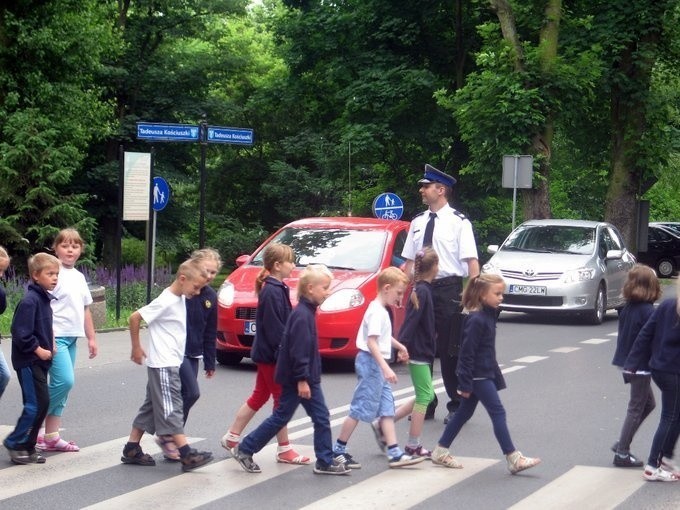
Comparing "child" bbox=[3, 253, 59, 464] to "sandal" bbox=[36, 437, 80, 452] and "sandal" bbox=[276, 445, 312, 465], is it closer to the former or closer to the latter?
"sandal" bbox=[36, 437, 80, 452]

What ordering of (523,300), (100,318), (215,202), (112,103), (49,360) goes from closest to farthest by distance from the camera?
(49,360), (100,318), (523,300), (112,103), (215,202)

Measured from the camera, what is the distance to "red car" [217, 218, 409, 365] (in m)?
13.0

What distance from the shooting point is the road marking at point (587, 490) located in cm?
693

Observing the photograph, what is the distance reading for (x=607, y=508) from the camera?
682 centimetres

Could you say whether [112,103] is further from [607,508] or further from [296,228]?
[607,508]

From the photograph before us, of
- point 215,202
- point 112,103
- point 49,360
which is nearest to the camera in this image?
point 49,360

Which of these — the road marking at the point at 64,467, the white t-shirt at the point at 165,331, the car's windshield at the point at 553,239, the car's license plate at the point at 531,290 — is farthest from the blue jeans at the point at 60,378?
the car's windshield at the point at 553,239

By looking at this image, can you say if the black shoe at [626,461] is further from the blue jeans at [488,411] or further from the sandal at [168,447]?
the sandal at [168,447]

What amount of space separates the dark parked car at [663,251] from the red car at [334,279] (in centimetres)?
2991

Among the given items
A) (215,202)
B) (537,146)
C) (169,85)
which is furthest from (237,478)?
(215,202)

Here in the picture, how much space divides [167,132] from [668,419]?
12.5 m

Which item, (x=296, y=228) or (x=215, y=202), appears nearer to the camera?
(x=296, y=228)

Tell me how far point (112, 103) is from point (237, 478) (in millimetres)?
32170

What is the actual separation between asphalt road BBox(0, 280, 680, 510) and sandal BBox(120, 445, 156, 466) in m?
0.06
